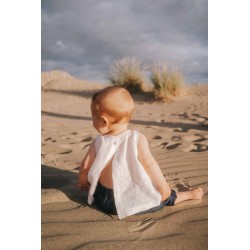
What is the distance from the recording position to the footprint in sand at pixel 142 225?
1630 mm

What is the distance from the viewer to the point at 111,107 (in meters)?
1.70

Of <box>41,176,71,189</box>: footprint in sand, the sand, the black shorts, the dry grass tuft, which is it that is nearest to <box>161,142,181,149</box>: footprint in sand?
the sand

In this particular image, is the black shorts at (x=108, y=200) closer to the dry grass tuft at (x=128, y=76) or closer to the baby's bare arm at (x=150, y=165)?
the baby's bare arm at (x=150, y=165)

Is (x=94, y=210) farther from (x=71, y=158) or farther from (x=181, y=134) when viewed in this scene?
(x=181, y=134)

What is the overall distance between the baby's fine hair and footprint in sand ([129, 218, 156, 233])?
20.6 inches

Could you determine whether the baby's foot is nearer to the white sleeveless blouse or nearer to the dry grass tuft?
the white sleeveless blouse

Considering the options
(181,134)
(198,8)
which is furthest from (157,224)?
(181,134)

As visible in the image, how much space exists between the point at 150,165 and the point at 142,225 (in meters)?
0.30

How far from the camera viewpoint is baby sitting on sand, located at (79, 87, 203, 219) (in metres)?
1.72

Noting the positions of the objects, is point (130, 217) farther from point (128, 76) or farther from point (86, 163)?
point (128, 76)

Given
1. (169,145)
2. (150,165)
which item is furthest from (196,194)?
(169,145)

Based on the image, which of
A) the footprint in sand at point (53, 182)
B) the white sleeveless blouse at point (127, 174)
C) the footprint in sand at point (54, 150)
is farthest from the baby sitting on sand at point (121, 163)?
the footprint in sand at point (54, 150)
